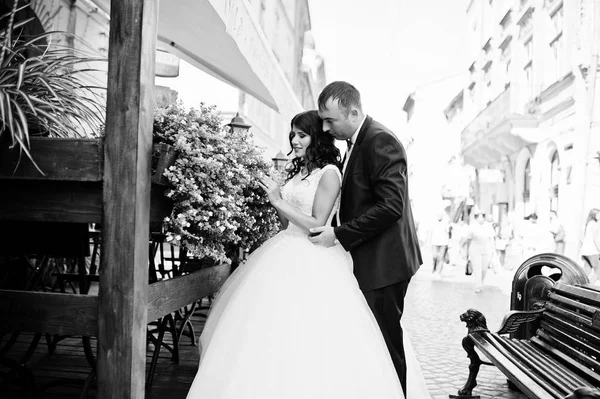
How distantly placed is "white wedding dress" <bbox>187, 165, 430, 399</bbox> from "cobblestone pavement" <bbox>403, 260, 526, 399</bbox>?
1590mm

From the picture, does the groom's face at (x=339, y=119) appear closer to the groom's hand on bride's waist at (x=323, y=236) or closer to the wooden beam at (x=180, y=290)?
the groom's hand on bride's waist at (x=323, y=236)

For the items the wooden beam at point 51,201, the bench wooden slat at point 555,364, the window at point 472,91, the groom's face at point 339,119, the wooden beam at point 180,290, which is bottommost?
the bench wooden slat at point 555,364

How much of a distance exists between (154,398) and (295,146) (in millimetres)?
1800

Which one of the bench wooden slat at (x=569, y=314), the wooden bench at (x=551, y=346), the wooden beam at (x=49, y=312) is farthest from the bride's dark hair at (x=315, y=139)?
the bench wooden slat at (x=569, y=314)

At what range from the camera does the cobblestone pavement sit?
4.57m

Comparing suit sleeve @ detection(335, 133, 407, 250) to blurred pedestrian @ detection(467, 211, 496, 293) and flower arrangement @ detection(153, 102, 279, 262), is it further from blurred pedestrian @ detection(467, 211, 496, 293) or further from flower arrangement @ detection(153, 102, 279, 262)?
blurred pedestrian @ detection(467, 211, 496, 293)

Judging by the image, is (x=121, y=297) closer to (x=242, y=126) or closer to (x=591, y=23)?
(x=242, y=126)

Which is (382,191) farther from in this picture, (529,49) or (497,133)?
(529,49)

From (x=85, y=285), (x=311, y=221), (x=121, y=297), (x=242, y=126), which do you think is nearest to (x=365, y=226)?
(x=311, y=221)

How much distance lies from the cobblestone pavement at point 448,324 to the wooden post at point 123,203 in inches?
96.1

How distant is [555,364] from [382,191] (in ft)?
4.99

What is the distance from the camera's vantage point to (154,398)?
369 centimetres

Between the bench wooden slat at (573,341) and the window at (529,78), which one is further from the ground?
the window at (529,78)

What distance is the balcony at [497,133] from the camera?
19.9 metres
